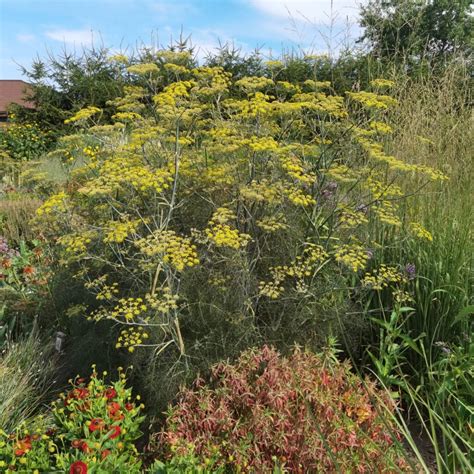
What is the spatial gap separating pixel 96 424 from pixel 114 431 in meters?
0.08

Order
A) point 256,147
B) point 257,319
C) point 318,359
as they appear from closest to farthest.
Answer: point 256,147 < point 318,359 < point 257,319

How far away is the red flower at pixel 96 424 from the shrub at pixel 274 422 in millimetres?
262

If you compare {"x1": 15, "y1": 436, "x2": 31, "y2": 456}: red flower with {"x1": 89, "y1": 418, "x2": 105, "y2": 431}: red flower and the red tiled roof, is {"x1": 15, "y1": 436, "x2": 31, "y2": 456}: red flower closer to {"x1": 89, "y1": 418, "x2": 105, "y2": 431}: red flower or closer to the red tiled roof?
{"x1": 89, "y1": 418, "x2": 105, "y2": 431}: red flower

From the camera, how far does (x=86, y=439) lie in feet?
6.89

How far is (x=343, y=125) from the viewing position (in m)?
3.40

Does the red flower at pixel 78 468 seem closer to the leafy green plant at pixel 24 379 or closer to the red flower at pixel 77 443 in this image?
the red flower at pixel 77 443

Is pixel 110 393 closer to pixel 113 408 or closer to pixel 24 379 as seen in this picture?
pixel 113 408

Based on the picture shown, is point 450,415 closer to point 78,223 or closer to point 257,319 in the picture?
point 257,319

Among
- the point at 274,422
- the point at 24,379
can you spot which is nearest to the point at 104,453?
the point at 274,422

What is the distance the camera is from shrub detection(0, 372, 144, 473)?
203 cm

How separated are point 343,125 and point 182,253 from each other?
5.63 feet

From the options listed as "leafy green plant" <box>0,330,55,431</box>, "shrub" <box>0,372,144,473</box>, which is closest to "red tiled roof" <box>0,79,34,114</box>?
"leafy green plant" <box>0,330,55,431</box>

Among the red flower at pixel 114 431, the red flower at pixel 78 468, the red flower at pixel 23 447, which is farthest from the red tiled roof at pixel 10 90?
the red flower at pixel 78 468

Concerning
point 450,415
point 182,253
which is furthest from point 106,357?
point 450,415
